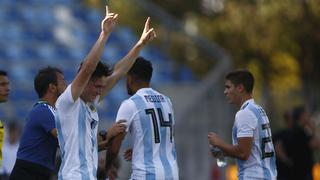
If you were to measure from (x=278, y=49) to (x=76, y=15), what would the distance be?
7456mm

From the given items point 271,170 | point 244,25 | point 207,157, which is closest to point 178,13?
point 244,25

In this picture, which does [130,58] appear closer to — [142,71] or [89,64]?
[142,71]

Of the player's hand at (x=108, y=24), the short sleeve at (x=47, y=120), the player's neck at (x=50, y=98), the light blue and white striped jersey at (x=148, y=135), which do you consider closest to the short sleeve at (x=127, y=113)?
the light blue and white striped jersey at (x=148, y=135)

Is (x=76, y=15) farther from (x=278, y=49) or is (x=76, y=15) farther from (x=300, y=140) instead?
(x=300, y=140)

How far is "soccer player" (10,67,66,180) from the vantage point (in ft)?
37.2

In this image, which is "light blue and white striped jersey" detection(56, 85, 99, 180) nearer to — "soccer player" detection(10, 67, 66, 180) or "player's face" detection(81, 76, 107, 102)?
"player's face" detection(81, 76, 107, 102)

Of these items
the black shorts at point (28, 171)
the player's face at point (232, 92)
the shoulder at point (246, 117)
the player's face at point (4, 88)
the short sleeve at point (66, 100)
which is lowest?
the black shorts at point (28, 171)

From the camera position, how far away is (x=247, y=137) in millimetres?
11117

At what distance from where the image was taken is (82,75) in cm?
964

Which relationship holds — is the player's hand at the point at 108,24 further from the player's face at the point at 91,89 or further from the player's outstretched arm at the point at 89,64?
the player's face at the point at 91,89

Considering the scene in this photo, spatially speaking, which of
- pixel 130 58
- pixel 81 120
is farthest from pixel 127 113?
pixel 81 120

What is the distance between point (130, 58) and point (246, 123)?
1.43 metres

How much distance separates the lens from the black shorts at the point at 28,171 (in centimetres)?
1136

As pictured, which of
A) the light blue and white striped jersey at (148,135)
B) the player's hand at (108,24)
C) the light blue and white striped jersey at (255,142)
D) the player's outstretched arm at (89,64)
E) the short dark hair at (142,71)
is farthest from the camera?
the light blue and white striped jersey at (255,142)
